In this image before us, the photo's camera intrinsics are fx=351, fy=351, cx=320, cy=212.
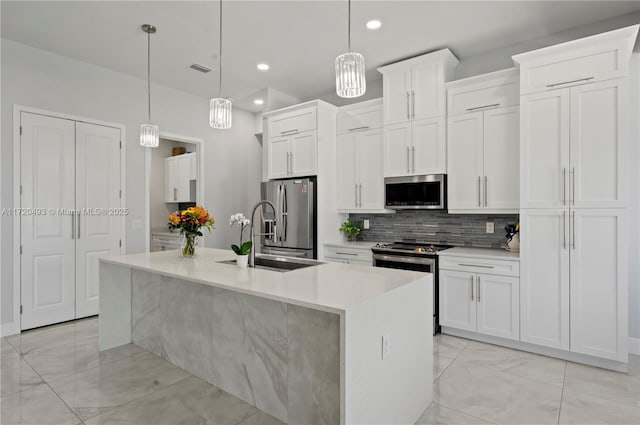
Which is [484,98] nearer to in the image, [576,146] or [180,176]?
[576,146]

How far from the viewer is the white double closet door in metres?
3.68

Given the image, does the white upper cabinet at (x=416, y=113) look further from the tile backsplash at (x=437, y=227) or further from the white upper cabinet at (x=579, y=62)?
the white upper cabinet at (x=579, y=62)

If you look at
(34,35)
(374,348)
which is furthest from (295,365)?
(34,35)

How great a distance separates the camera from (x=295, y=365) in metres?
1.98

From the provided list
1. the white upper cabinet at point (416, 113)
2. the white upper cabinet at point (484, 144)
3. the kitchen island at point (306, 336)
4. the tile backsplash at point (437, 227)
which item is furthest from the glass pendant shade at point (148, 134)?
the white upper cabinet at point (484, 144)

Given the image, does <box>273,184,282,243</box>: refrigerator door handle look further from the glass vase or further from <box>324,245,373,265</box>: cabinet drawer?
the glass vase

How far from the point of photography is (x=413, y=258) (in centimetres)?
361

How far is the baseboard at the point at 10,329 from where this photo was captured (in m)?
3.50

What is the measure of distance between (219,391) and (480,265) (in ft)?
8.09

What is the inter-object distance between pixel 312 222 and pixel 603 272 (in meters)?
2.82

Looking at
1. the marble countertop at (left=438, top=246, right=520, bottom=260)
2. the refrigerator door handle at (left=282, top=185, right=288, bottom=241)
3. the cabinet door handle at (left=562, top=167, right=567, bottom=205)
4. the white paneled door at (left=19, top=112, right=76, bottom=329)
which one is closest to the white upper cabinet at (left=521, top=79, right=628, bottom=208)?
the cabinet door handle at (left=562, top=167, right=567, bottom=205)

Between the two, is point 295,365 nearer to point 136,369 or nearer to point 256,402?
point 256,402

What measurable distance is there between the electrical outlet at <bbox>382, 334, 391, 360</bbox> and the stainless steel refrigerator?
8.53ft

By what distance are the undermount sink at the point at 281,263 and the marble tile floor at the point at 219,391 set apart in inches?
36.2
